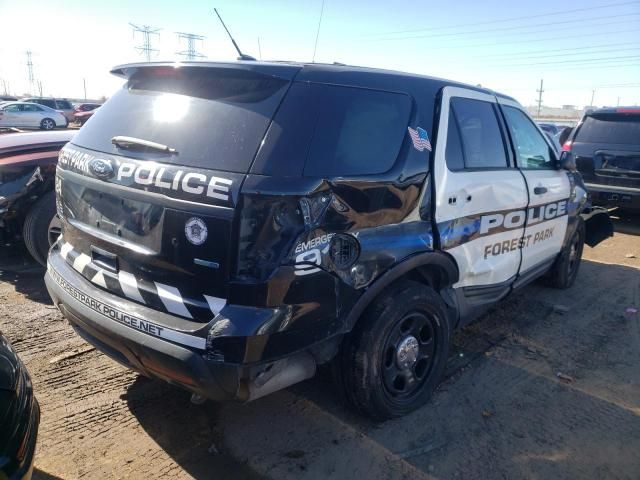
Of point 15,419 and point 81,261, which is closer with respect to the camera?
point 15,419

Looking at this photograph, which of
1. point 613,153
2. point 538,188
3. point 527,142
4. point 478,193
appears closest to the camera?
point 478,193

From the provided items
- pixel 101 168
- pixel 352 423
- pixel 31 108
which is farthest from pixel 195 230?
pixel 31 108

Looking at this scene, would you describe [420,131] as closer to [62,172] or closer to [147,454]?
[62,172]

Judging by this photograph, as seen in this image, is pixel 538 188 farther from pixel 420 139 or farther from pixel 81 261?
pixel 81 261

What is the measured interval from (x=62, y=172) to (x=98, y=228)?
1.79 ft

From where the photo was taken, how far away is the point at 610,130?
27.1ft

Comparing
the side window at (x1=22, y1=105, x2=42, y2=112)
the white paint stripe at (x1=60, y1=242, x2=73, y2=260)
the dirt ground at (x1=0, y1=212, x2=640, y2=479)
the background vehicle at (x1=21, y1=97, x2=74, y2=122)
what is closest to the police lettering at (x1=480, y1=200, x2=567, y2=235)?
the dirt ground at (x1=0, y1=212, x2=640, y2=479)

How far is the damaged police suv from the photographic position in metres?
2.12

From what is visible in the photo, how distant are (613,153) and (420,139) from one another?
263 inches

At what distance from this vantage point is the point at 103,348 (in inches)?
101

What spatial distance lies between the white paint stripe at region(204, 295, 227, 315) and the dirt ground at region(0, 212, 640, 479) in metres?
0.90

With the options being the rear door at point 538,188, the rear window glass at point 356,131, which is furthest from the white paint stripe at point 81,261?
the rear door at point 538,188

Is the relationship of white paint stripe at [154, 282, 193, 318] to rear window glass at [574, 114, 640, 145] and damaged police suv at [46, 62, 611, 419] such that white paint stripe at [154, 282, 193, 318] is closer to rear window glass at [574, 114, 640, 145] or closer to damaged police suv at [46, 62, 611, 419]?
damaged police suv at [46, 62, 611, 419]

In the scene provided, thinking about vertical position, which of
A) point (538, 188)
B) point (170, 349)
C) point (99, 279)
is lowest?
point (170, 349)
